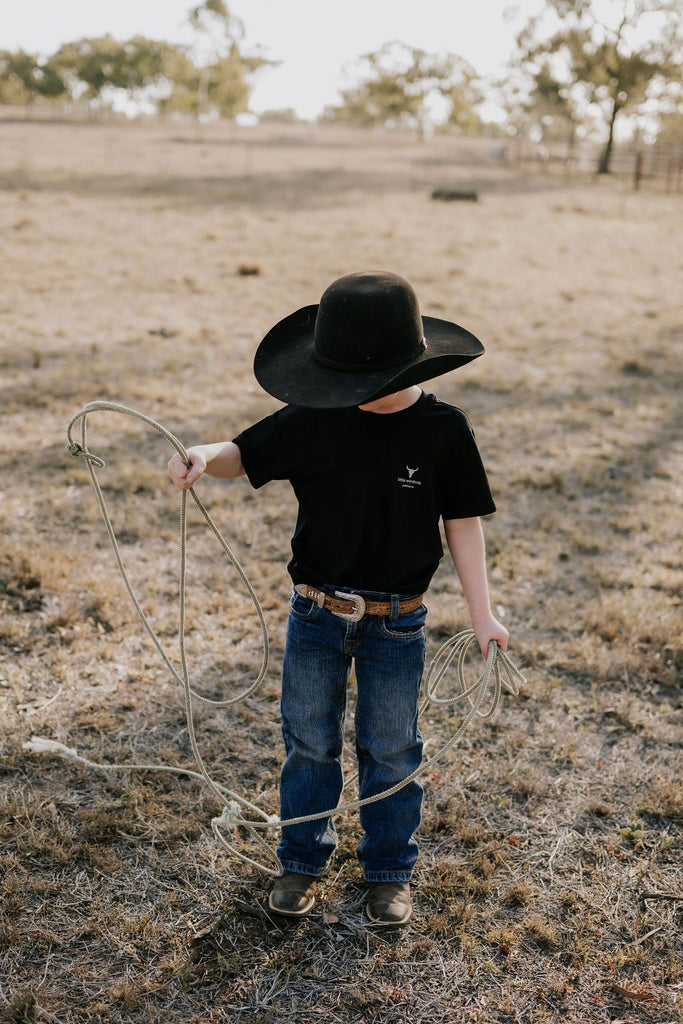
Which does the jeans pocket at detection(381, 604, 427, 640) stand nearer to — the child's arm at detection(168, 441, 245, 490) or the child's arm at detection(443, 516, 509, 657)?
the child's arm at detection(443, 516, 509, 657)

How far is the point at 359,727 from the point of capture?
221 cm

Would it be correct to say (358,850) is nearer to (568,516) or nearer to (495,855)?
(495,855)

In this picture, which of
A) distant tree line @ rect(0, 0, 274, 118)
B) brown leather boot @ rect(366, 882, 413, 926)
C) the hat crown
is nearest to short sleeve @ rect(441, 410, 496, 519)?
the hat crown

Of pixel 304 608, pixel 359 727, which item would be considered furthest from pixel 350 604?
pixel 359 727

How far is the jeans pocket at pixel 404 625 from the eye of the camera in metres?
2.03

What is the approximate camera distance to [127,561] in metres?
4.04

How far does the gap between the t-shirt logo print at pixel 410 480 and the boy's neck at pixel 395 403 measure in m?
0.14

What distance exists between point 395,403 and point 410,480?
0.60 feet

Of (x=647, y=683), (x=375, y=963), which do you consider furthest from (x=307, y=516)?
(x=647, y=683)

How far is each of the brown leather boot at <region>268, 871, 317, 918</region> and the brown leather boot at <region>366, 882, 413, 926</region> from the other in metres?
0.17

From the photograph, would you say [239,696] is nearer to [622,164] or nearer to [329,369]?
[329,369]

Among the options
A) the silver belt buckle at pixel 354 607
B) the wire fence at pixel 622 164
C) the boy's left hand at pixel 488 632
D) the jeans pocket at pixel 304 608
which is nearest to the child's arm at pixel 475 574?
the boy's left hand at pixel 488 632

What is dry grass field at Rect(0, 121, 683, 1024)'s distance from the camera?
211cm

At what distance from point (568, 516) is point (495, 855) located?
103 inches
